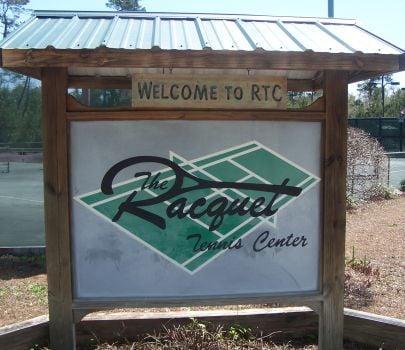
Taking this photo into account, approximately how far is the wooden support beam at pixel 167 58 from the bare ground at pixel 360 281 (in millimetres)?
2923

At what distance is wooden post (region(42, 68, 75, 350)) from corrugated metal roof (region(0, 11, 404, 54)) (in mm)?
364

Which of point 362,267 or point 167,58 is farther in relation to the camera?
point 362,267

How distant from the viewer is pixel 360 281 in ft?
20.7

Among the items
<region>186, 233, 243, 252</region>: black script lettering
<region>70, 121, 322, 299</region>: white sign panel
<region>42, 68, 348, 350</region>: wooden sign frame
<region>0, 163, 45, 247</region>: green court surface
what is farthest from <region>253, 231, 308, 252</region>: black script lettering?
<region>0, 163, 45, 247</region>: green court surface

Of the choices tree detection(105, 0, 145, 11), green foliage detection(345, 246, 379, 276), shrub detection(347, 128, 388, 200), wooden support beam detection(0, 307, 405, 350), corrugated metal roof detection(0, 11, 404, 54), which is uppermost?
tree detection(105, 0, 145, 11)

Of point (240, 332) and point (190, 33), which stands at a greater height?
point (190, 33)

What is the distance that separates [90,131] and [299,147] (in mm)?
1468

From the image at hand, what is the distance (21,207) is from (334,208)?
8656mm

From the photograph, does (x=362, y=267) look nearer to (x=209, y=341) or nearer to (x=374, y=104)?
(x=209, y=341)

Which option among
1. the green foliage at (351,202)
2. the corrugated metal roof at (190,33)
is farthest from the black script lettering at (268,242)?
the green foliage at (351,202)

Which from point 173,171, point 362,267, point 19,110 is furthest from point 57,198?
point 19,110

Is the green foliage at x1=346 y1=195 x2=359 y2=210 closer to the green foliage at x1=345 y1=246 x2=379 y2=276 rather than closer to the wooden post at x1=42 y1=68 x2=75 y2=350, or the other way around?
the green foliage at x1=345 y1=246 x2=379 y2=276

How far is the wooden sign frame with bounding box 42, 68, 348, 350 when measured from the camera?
3779mm

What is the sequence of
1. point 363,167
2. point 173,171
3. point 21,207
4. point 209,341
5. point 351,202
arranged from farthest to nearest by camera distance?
point 363,167 < point 351,202 < point 21,207 < point 209,341 < point 173,171
